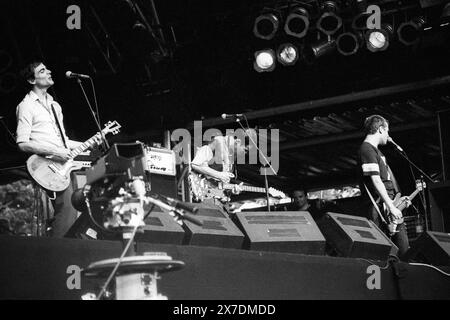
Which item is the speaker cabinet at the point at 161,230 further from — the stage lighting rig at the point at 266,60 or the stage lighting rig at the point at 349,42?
the stage lighting rig at the point at 349,42

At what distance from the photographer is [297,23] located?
344 inches

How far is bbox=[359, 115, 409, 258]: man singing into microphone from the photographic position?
7.27 metres

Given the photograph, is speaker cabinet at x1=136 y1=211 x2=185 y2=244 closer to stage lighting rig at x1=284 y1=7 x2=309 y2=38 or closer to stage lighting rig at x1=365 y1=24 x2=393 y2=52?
stage lighting rig at x1=284 y1=7 x2=309 y2=38

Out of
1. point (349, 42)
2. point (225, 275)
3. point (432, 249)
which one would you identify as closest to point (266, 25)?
point (349, 42)

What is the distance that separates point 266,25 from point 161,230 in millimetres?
4123

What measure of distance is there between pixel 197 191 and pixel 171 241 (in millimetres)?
3471

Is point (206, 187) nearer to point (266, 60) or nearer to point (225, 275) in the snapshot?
point (266, 60)

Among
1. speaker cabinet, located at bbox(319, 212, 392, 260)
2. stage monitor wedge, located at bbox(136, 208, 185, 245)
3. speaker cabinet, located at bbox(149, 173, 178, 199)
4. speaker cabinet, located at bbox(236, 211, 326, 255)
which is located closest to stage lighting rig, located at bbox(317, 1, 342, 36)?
speaker cabinet, located at bbox(149, 173, 178, 199)

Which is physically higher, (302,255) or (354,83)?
(354,83)

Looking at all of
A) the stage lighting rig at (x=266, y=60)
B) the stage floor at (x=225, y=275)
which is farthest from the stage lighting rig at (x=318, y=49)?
the stage floor at (x=225, y=275)
